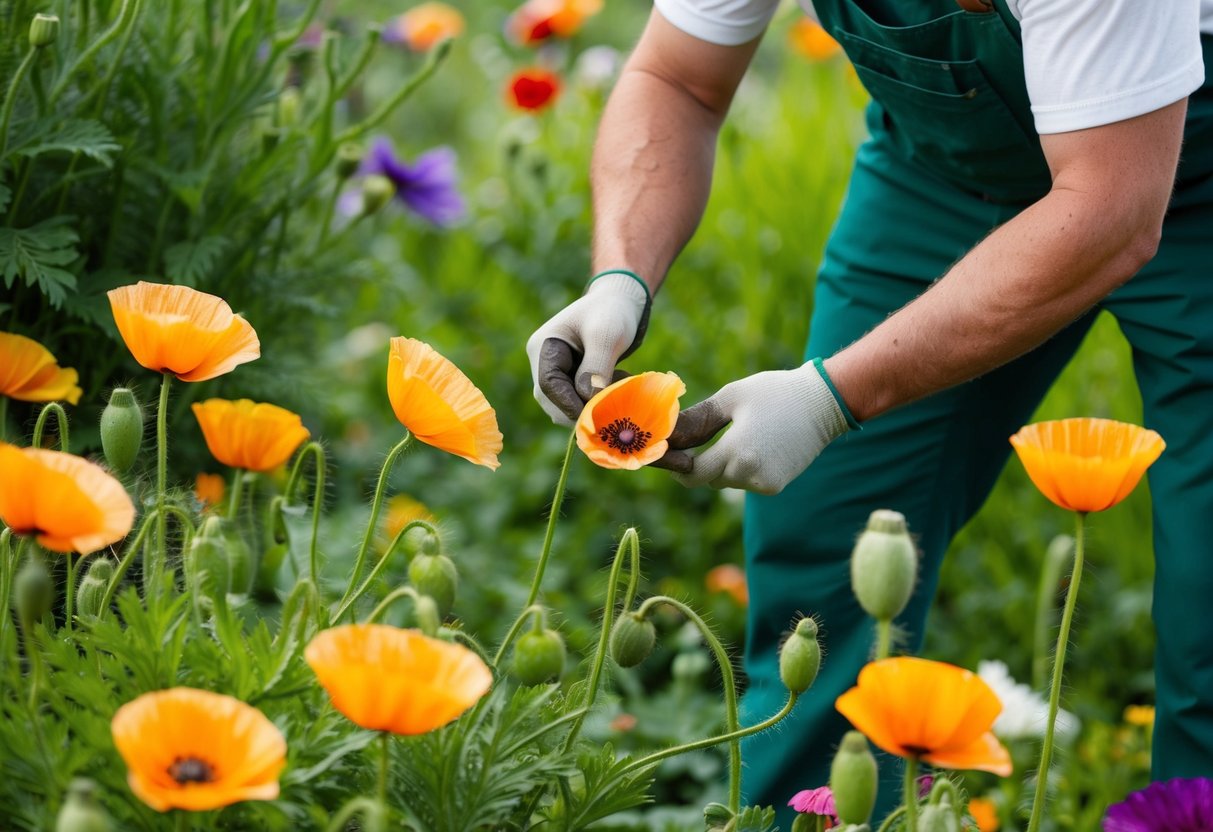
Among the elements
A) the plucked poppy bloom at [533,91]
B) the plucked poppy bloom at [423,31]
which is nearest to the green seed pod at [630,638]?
the plucked poppy bloom at [533,91]

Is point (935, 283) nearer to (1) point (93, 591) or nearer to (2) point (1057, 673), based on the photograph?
(2) point (1057, 673)

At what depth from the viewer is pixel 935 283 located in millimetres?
1383

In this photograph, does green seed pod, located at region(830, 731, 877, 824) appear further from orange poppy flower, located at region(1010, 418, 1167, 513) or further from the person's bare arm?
the person's bare arm

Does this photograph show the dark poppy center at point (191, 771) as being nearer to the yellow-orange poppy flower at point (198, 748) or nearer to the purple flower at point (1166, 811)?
the yellow-orange poppy flower at point (198, 748)

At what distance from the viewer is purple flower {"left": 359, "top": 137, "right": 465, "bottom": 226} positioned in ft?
8.79

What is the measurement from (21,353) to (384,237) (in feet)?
7.21

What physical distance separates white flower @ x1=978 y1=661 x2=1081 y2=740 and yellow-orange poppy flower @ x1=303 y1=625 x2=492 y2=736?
1204 millimetres

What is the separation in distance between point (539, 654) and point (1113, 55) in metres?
0.75

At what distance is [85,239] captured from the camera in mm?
1625

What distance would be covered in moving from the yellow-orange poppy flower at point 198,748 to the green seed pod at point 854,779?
14.8 inches

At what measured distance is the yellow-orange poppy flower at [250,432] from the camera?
47.4 inches

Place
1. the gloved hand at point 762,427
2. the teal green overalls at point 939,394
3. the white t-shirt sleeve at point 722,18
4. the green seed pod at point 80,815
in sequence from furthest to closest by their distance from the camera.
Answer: the white t-shirt sleeve at point 722,18 → the teal green overalls at point 939,394 → the gloved hand at point 762,427 → the green seed pod at point 80,815

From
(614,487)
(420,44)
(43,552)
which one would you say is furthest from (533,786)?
(420,44)

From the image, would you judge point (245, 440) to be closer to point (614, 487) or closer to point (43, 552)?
point (43, 552)
